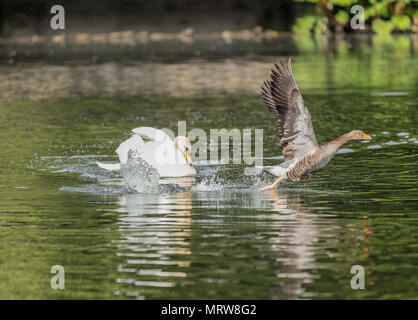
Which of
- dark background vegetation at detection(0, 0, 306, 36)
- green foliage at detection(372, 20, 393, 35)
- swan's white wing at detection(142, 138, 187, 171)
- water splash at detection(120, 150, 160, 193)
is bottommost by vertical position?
water splash at detection(120, 150, 160, 193)

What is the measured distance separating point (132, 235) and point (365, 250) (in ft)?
8.36

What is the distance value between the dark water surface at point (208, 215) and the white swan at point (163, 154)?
36 cm

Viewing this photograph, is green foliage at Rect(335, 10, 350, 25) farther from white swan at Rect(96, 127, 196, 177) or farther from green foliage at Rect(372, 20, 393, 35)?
white swan at Rect(96, 127, 196, 177)

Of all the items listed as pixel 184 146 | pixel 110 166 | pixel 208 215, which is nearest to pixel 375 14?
pixel 184 146

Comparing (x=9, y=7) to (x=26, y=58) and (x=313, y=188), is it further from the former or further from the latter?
(x=313, y=188)

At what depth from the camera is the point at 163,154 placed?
16031mm

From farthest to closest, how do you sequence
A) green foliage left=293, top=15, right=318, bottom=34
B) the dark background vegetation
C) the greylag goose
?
the dark background vegetation
green foliage left=293, top=15, right=318, bottom=34
the greylag goose

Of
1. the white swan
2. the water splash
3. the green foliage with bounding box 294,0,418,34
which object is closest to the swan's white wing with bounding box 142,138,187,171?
the white swan

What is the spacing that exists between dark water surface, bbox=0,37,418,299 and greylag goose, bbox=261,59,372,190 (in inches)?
16.7

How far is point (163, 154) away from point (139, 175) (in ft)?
4.73

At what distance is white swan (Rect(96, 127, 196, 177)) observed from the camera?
1563 centimetres

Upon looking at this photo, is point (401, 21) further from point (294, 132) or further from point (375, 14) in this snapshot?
point (294, 132)

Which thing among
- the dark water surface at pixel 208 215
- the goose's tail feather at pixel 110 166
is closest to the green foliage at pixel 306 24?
the dark water surface at pixel 208 215
